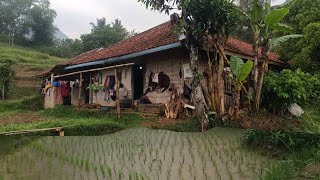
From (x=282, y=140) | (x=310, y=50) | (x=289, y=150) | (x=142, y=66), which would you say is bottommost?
(x=289, y=150)

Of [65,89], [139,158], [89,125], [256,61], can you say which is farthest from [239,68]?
[65,89]

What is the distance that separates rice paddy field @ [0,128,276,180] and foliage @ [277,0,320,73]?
226 inches

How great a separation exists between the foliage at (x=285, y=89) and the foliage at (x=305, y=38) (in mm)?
1392

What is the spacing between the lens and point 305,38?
39.7 feet

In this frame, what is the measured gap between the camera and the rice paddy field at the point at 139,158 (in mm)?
4711

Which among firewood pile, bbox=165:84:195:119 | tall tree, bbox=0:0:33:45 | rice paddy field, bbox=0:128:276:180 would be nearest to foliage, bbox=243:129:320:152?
rice paddy field, bbox=0:128:276:180

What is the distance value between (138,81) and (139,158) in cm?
859

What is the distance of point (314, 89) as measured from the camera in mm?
11391

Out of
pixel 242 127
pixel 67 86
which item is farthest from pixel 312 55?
pixel 67 86

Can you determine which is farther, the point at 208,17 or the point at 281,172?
the point at 208,17

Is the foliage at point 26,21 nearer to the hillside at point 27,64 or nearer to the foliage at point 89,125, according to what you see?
the hillside at point 27,64

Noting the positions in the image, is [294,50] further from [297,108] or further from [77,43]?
[77,43]

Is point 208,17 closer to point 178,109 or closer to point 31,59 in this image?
point 178,109

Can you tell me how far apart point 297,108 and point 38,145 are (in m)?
8.14
